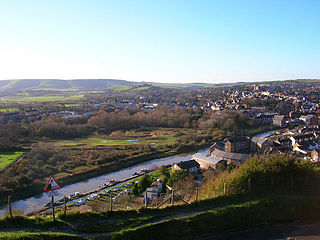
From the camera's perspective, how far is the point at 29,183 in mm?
18359

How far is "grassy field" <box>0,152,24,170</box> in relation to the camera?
22.9 m

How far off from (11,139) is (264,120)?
3962 cm

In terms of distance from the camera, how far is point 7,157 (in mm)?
25188

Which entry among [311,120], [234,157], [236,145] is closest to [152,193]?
[234,157]

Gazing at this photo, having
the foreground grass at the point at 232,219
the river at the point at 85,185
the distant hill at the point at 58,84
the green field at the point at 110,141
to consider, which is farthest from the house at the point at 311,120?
the distant hill at the point at 58,84

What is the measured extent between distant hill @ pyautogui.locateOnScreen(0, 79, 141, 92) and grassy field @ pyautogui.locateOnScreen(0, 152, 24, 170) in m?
119

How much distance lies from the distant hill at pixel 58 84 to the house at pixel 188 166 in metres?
132

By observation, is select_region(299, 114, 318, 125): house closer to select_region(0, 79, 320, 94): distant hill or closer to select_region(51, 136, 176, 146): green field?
select_region(51, 136, 176, 146): green field

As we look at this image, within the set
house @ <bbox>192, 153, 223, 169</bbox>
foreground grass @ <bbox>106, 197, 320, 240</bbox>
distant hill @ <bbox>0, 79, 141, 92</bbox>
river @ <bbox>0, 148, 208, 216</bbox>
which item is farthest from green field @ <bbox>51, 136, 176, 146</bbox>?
distant hill @ <bbox>0, 79, 141, 92</bbox>

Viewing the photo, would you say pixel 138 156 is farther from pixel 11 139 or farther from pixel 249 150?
pixel 11 139

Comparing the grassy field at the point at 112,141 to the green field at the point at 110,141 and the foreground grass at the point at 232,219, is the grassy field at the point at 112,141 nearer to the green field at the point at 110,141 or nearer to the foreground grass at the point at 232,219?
the green field at the point at 110,141

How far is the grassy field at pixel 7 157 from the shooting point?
22.9 meters

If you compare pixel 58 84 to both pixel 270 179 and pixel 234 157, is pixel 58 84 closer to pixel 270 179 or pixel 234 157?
pixel 234 157

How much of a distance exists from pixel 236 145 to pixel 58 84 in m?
147
